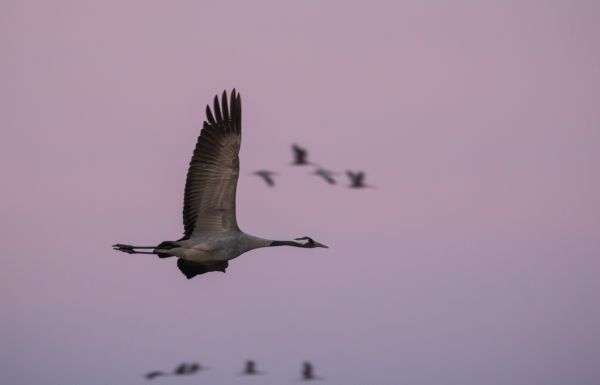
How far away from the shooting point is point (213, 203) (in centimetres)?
4156

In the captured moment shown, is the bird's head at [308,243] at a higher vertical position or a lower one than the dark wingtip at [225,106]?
lower

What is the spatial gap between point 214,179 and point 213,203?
54cm

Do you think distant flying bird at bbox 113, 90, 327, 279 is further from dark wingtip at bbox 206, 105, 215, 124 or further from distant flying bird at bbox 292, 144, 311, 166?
distant flying bird at bbox 292, 144, 311, 166

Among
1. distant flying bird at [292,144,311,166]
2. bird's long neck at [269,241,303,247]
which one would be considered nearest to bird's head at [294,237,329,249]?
bird's long neck at [269,241,303,247]

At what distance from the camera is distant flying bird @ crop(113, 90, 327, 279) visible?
41469 mm

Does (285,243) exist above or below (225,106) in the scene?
below

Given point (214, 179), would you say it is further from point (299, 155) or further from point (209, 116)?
Answer: point (299, 155)

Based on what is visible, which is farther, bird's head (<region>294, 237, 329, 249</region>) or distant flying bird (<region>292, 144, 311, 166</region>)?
distant flying bird (<region>292, 144, 311, 166</region>)

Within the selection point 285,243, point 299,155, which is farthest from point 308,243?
point 299,155

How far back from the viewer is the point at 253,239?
4191 cm

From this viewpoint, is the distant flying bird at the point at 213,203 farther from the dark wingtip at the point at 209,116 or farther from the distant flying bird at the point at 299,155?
the distant flying bird at the point at 299,155

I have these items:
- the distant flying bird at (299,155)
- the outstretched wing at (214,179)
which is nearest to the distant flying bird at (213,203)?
the outstretched wing at (214,179)

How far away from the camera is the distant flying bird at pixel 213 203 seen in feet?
136

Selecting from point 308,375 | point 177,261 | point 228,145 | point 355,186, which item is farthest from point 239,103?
point 355,186
